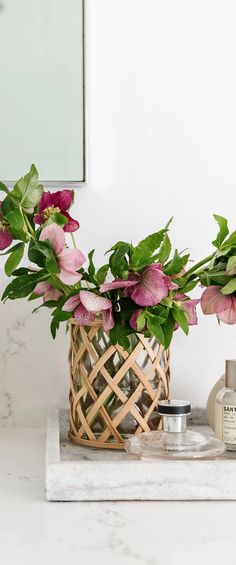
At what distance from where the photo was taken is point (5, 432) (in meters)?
1.25

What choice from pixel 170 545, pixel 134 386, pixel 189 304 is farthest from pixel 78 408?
pixel 170 545

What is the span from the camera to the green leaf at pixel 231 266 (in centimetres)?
93

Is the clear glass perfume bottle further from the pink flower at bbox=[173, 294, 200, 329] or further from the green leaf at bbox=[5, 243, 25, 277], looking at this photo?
the green leaf at bbox=[5, 243, 25, 277]

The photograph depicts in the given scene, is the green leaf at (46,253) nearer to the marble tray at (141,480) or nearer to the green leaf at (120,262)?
the green leaf at (120,262)

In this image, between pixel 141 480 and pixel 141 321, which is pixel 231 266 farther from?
pixel 141 480

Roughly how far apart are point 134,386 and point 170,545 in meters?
0.31

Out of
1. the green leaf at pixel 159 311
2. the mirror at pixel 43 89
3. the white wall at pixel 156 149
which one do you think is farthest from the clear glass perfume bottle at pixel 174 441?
the mirror at pixel 43 89

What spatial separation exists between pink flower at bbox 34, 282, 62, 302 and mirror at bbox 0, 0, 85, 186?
29 centimetres

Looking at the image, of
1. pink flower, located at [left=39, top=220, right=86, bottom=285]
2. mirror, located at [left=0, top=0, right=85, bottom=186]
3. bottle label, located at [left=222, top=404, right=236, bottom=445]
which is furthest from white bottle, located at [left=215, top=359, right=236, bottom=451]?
mirror, located at [left=0, top=0, right=85, bottom=186]

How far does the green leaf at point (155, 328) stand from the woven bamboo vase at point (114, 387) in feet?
0.30

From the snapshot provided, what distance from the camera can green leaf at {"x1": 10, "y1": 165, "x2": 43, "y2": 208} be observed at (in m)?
0.96

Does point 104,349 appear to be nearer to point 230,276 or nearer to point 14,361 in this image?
point 230,276

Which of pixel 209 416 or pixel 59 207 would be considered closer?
pixel 59 207

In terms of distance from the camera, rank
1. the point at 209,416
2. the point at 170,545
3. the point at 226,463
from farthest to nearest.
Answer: the point at 209,416 < the point at 226,463 < the point at 170,545
